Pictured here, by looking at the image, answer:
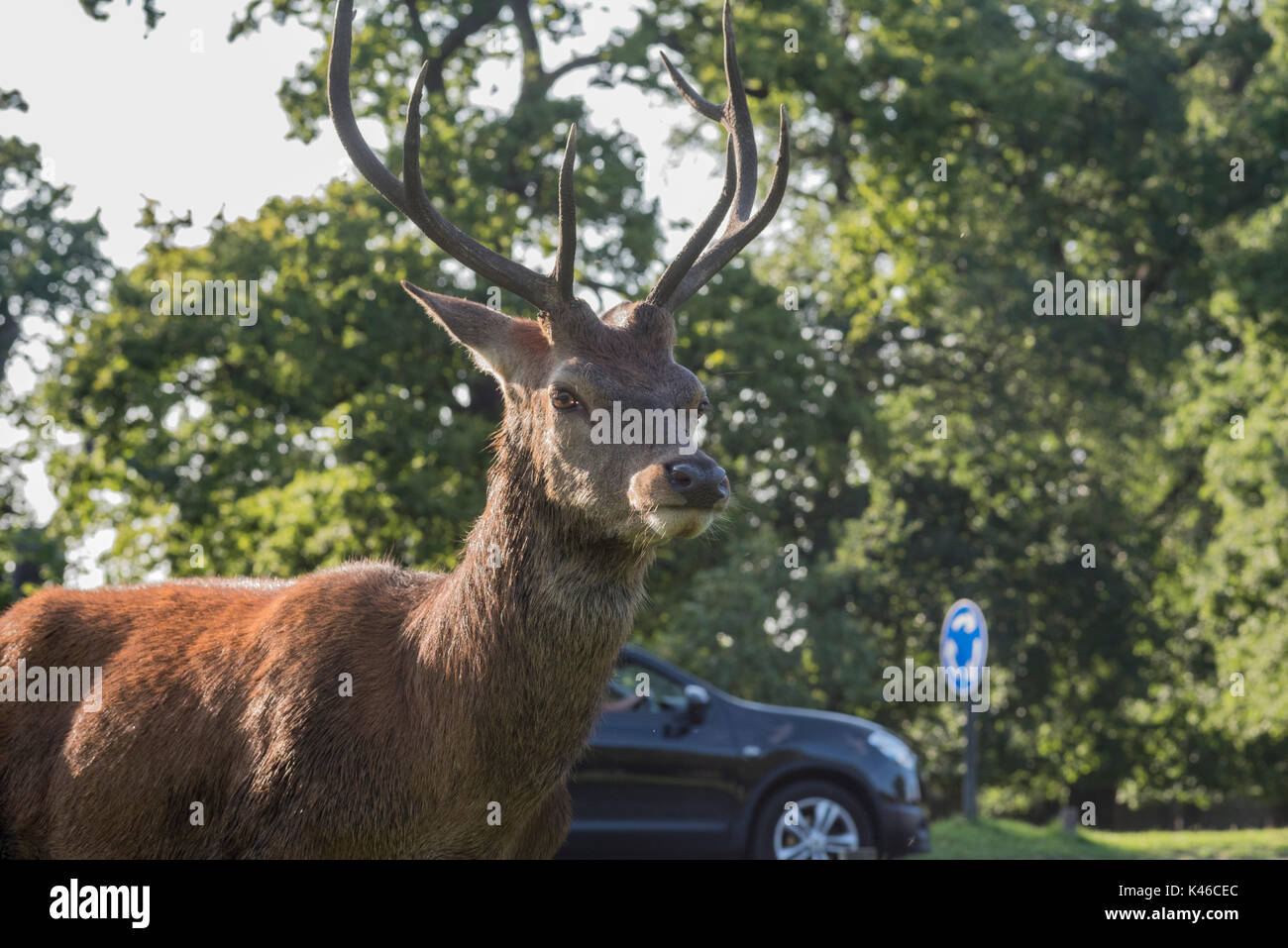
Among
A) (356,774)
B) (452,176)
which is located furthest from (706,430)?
(356,774)

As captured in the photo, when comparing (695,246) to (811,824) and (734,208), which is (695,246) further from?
(811,824)

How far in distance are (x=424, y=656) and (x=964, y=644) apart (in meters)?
10.6

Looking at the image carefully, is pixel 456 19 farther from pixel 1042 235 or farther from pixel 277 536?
pixel 1042 235

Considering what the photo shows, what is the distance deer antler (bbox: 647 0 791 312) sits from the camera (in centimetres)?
500

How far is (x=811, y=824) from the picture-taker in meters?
11.2

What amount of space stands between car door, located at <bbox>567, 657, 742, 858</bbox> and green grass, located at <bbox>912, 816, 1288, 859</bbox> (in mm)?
2763

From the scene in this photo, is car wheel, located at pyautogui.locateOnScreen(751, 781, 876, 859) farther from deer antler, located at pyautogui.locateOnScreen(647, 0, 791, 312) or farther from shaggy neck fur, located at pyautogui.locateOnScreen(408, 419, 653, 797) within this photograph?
shaggy neck fur, located at pyautogui.locateOnScreen(408, 419, 653, 797)

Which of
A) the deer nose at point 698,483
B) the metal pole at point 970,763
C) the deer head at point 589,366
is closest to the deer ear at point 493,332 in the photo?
the deer head at point 589,366

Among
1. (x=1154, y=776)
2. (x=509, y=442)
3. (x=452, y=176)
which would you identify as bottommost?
(x=1154, y=776)

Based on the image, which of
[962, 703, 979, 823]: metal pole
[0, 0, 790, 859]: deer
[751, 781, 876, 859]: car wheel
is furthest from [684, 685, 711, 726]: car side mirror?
[0, 0, 790, 859]: deer

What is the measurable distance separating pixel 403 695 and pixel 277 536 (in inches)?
513

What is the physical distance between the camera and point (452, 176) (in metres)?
18.0

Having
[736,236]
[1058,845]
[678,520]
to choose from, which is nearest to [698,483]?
[678,520]

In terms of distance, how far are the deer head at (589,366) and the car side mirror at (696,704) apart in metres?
6.17
